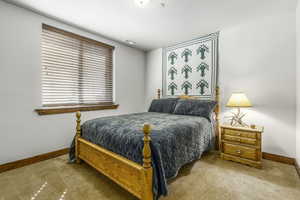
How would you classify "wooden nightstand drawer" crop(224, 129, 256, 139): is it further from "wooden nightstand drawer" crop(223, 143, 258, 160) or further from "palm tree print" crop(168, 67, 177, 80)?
"palm tree print" crop(168, 67, 177, 80)

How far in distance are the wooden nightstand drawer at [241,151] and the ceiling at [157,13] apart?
212 cm

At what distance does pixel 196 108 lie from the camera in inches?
109

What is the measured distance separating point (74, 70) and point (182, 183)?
2.68 meters

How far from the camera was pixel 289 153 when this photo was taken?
7.54 feet

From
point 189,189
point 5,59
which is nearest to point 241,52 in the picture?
point 189,189

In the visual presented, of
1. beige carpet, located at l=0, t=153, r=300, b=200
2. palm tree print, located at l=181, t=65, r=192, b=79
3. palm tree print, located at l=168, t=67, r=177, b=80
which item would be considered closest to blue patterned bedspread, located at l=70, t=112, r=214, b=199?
beige carpet, located at l=0, t=153, r=300, b=200

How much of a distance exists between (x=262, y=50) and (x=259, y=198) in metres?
2.26

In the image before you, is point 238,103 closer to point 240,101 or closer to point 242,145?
point 240,101

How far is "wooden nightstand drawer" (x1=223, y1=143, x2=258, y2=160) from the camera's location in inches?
85.2

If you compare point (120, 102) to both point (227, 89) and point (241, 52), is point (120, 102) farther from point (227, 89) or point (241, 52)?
point (241, 52)

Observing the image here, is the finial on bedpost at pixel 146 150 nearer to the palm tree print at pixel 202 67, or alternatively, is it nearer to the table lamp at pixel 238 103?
the table lamp at pixel 238 103

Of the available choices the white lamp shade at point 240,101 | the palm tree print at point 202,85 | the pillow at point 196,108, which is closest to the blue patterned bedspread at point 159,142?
the pillow at point 196,108

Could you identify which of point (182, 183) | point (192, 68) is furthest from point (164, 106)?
point (182, 183)

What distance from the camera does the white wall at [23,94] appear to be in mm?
2078
